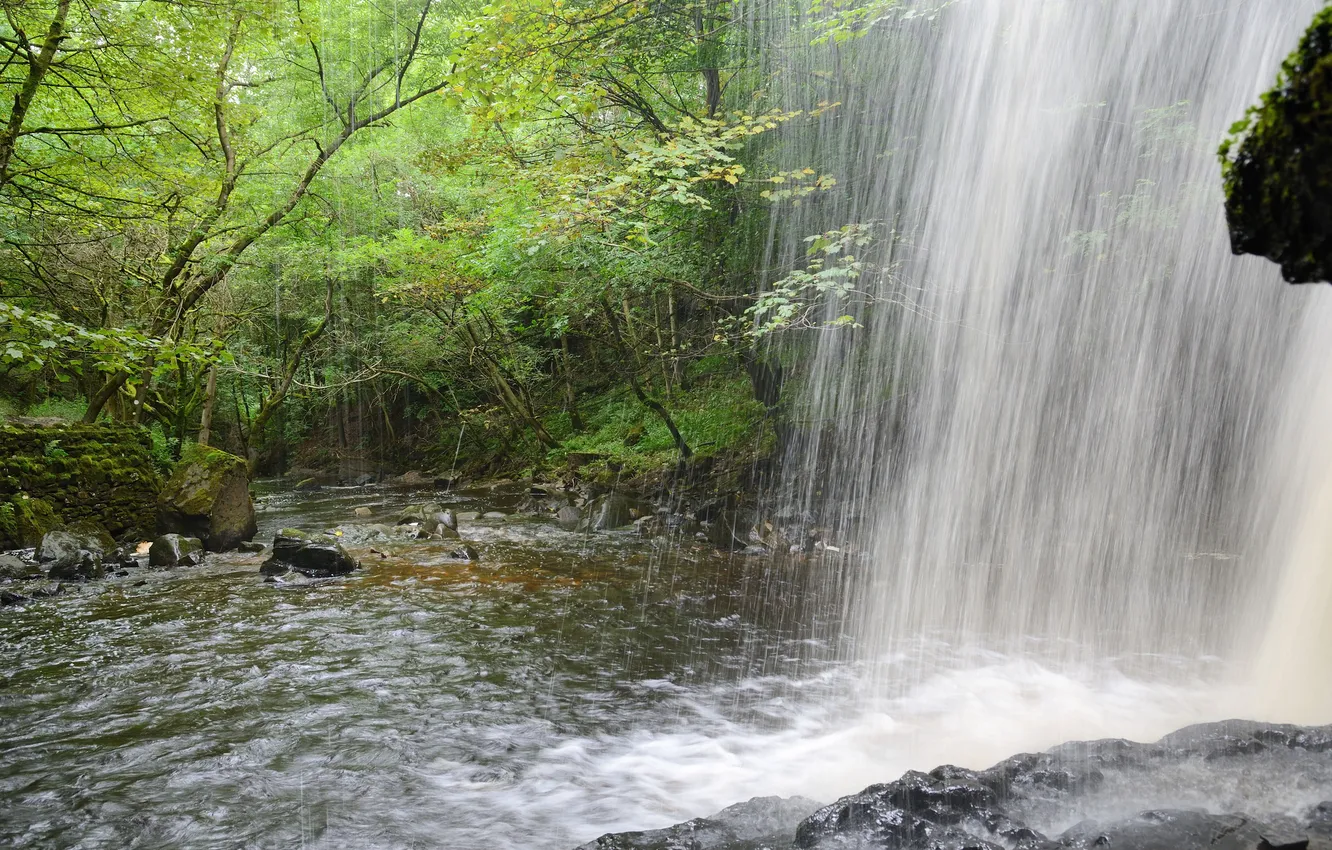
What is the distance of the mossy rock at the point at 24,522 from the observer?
11328 mm

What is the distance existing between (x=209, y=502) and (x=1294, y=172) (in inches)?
606

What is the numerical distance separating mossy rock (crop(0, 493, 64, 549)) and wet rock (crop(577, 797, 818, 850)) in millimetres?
12053

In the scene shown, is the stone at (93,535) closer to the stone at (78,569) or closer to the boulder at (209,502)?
the stone at (78,569)

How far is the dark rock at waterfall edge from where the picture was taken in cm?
331

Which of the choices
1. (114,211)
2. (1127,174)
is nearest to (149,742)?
(114,211)

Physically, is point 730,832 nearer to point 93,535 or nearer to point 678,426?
point 93,535

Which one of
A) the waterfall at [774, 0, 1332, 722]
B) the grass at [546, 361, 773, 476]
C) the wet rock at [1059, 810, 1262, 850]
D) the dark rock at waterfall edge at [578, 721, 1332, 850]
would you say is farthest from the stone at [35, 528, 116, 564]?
the wet rock at [1059, 810, 1262, 850]

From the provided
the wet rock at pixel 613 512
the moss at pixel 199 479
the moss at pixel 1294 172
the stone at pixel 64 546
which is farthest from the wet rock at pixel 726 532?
the moss at pixel 1294 172

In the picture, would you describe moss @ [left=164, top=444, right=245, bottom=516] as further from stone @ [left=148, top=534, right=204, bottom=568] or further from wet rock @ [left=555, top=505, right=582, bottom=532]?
wet rock @ [left=555, top=505, right=582, bottom=532]

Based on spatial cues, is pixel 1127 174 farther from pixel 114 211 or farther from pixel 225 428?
pixel 225 428

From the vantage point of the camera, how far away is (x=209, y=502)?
13.5 metres

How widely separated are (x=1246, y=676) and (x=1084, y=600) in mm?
3196

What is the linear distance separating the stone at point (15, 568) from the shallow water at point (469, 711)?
4.10 feet

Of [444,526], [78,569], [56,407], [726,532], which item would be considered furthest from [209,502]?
[56,407]
